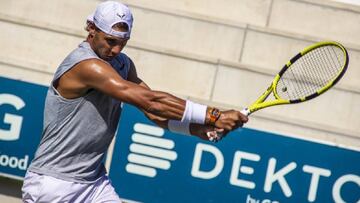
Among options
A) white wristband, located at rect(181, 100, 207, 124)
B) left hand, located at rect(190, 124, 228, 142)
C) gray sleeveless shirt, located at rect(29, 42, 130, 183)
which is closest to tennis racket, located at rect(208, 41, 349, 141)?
left hand, located at rect(190, 124, 228, 142)

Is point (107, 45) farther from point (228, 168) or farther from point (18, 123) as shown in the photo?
point (18, 123)

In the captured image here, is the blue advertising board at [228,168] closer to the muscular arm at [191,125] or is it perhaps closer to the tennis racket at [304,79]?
the tennis racket at [304,79]

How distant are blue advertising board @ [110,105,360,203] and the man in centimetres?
252

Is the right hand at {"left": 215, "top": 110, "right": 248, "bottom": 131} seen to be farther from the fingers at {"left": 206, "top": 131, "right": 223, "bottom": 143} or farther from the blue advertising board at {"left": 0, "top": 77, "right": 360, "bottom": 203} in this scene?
the blue advertising board at {"left": 0, "top": 77, "right": 360, "bottom": 203}

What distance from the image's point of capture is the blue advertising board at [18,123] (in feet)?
24.1

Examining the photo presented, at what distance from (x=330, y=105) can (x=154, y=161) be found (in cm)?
178

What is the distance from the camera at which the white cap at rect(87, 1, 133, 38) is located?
4.39 metres

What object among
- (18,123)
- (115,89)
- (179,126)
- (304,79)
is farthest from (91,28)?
(18,123)

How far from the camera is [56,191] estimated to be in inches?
178

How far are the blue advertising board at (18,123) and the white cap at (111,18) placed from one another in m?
2.99

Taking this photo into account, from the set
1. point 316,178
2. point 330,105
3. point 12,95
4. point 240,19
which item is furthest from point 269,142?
point 12,95

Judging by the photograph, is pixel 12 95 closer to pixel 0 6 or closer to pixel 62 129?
pixel 0 6

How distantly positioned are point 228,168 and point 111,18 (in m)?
3.05

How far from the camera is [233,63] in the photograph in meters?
7.79
